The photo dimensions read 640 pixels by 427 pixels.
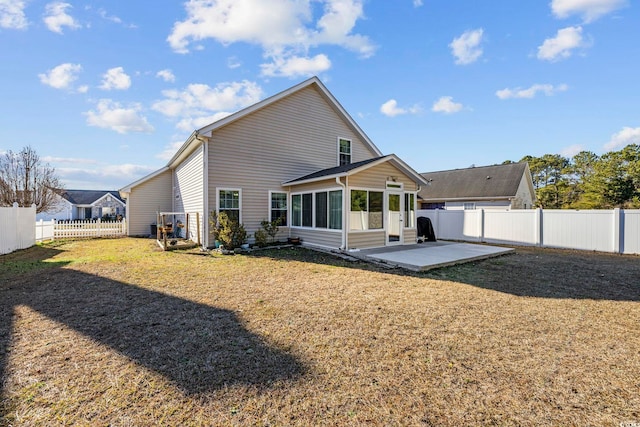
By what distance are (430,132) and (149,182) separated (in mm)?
17904

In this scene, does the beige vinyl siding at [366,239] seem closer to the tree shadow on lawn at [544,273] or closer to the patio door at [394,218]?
the patio door at [394,218]

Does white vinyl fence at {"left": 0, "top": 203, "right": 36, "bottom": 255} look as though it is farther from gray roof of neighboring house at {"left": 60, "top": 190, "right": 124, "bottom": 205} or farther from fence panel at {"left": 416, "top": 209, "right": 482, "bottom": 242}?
gray roof of neighboring house at {"left": 60, "top": 190, "right": 124, "bottom": 205}

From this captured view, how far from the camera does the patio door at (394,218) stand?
10938mm

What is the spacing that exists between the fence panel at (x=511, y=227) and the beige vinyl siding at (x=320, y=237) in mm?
8203

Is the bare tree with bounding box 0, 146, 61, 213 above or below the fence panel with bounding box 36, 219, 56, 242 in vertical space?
above

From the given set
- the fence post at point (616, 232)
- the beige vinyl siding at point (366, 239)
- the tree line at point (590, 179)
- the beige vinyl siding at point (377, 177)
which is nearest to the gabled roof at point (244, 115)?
the beige vinyl siding at point (377, 177)

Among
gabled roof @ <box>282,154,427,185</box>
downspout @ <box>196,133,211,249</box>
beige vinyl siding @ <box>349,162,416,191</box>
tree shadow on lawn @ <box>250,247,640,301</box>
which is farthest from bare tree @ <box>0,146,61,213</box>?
beige vinyl siding @ <box>349,162,416,191</box>

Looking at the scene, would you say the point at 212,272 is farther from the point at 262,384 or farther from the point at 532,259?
the point at 532,259

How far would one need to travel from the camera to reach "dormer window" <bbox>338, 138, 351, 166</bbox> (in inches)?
568

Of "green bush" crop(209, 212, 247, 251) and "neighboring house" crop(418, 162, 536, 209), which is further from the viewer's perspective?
"neighboring house" crop(418, 162, 536, 209)

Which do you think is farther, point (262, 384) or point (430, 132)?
point (430, 132)

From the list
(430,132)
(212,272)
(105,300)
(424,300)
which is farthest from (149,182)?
(430,132)

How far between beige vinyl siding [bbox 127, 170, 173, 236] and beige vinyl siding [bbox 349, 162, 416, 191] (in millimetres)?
12412

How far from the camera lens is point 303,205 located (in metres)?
12.1
